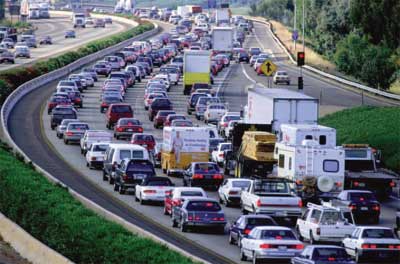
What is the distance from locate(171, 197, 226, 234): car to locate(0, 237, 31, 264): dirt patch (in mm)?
5299

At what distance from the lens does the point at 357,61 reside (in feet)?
344

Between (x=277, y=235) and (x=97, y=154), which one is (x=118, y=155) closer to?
(x=97, y=154)

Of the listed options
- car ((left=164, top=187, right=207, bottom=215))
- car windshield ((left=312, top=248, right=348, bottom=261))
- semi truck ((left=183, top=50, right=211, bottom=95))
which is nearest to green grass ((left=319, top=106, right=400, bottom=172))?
car ((left=164, top=187, right=207, bottom=215))

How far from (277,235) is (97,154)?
24930mm

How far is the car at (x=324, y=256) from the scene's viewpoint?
32906 millimetres

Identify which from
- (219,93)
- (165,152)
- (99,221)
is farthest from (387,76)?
(99,221)

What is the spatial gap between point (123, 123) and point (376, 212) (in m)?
28.9

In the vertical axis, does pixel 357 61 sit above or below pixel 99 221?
below

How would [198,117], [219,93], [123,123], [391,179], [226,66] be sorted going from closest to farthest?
[391,179] → [123,123] → [198,117] → [219,93] → [226,66]

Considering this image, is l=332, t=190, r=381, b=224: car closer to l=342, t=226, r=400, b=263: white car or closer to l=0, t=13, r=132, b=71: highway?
l=342, t=226, r=400, b=263: white car

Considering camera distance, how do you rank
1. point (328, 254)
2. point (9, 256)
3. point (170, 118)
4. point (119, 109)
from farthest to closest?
1. point (119, 109)
2. point (170, 118)
3. point (9, 256)
4. point (328, 254)

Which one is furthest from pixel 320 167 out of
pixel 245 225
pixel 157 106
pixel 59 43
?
pixel 59 43

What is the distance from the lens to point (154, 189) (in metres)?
49.5

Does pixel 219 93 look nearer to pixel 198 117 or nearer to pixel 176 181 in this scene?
pixel 198 117
